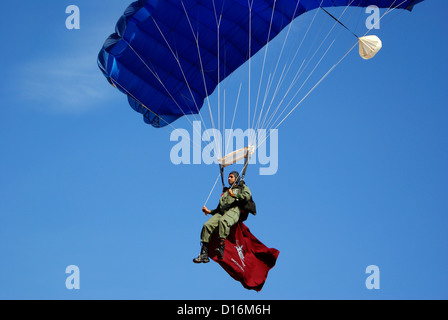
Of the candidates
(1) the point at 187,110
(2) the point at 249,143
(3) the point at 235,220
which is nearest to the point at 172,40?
(1) the point at 187,110

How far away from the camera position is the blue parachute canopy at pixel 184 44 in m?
14.9

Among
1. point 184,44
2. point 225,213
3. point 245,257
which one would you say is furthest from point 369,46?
point 245,257

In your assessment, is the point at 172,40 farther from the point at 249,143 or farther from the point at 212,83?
the point at 249,143

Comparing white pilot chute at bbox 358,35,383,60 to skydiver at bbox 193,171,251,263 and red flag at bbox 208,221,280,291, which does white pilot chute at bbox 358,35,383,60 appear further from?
red flag at bbox 208,221,280,291

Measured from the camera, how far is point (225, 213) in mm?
13055

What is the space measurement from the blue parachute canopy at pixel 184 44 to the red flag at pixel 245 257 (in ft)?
11.9

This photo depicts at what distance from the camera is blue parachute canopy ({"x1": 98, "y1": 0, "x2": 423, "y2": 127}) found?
1494 cm

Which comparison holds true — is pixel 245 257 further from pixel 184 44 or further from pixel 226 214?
pixel 184 44

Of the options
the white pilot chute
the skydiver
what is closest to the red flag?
the skydiver

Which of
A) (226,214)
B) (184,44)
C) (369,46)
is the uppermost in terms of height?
(184,44)

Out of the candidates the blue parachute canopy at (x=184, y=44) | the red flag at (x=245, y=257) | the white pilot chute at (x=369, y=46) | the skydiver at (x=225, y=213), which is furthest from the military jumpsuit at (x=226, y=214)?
the white pilot chute at (x=369, y=46)

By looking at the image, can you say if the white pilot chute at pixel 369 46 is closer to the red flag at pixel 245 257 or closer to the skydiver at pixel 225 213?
the skydiver at pixel 225 213

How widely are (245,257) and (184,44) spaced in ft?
16.2

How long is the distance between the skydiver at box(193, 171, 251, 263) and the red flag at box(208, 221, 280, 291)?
0.19 meters
